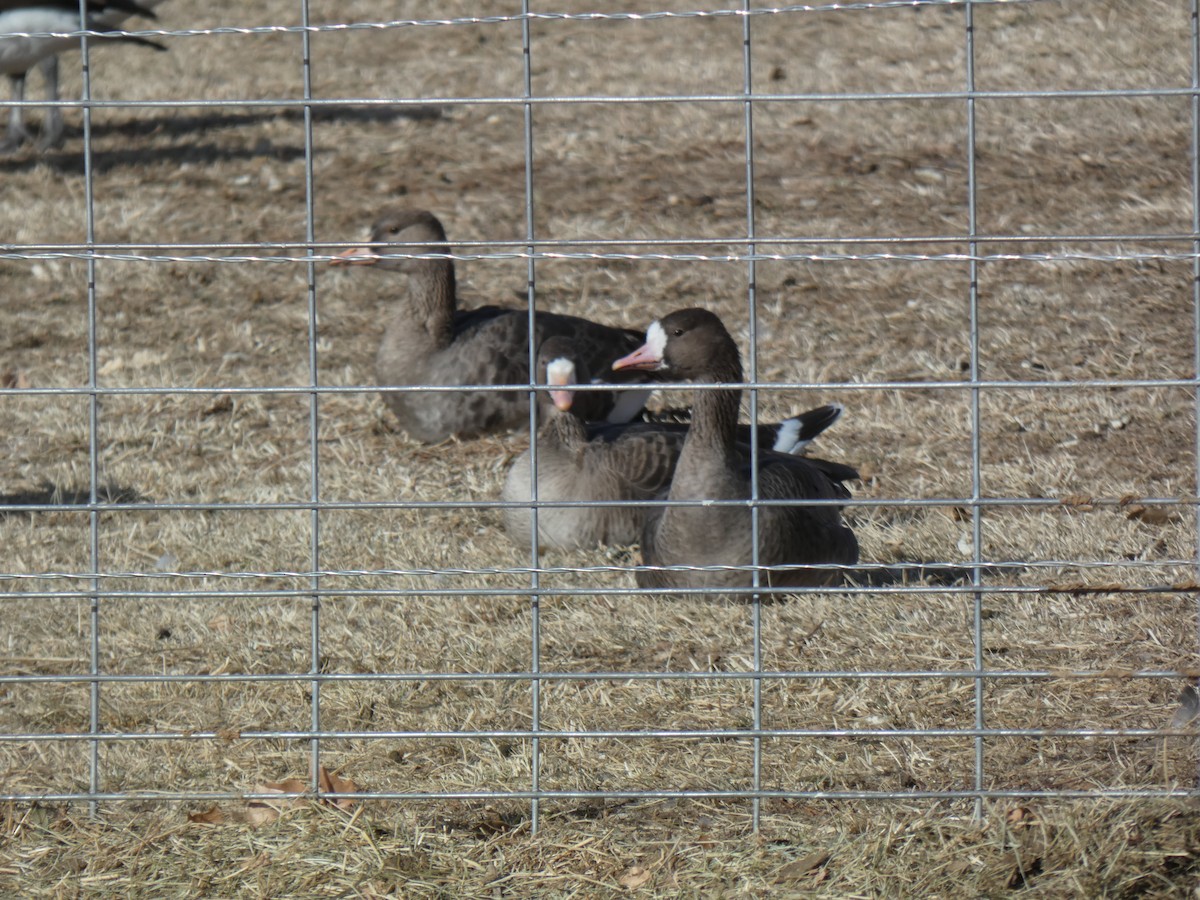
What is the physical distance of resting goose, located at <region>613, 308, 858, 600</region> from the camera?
17.1 feet

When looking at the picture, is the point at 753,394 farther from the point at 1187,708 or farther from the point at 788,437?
the point at 788,437

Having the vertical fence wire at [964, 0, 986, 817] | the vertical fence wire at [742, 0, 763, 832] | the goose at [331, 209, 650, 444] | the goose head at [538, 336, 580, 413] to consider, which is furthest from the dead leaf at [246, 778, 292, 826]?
the goose at [331, 209, 650, 444]

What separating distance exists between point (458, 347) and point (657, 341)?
8.40 ft

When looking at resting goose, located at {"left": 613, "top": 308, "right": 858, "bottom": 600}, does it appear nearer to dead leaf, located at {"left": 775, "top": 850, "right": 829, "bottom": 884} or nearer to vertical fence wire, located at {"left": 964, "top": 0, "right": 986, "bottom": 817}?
vertical fence wire, located at {"left": 964, "top": 0, "right": 986, "bottom": 817}

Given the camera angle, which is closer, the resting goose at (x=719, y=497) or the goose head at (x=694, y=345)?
the resting goose at (x=719, y=497)

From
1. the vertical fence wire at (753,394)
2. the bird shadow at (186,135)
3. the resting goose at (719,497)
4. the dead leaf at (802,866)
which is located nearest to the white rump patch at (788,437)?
the resting goose at (719,497)

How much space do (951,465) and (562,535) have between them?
5.84 feet

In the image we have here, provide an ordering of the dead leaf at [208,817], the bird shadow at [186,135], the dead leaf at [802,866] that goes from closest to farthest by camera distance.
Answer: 1. the dead leaf at [802,866]
2. the dead leaf at [208,817]
3. the bird shadow at [186,135]

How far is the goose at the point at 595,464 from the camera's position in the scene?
6.11 m

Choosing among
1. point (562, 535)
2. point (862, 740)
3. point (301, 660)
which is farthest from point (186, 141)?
point (862, 740)

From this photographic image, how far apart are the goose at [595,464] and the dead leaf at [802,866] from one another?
2692mm

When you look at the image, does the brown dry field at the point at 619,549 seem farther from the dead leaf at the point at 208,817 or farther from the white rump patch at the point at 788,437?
the white rump patch at the point at 788,437

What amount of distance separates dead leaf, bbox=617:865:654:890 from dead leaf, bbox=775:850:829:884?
276mm

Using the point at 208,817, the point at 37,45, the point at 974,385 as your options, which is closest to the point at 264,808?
the point at 208,817
